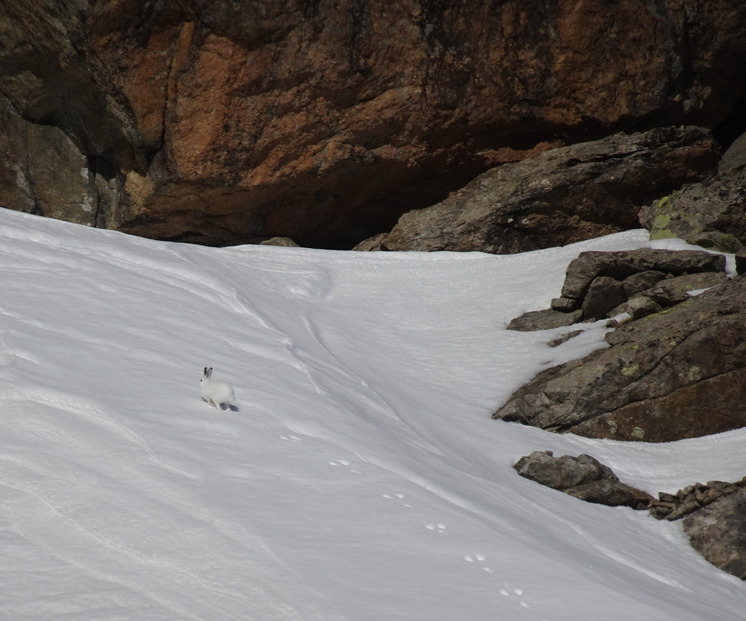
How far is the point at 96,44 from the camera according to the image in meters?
15.5

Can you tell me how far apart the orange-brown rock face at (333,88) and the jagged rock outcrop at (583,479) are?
9245mm

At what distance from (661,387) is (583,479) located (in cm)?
212

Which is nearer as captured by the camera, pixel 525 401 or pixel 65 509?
pixel 65 509

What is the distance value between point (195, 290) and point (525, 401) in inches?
178

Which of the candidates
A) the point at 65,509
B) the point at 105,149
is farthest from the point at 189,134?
the point at 65,509

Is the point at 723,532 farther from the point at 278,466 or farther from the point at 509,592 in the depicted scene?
the point at 278,466

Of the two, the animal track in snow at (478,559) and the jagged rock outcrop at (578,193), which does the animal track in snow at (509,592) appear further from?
the jagged rock outcrop at (578,193)

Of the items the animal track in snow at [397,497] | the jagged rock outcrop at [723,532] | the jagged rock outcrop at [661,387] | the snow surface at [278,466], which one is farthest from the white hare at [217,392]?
the jagged rock outcrop at [723,532]

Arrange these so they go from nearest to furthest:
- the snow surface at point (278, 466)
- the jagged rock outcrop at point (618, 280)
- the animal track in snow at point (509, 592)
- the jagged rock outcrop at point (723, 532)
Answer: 1. the snow surface at point (278, 466)
2. the animal track in snow at point (509, 592)
3. the jagged rock outcrop at point (723, 532)
4. the jagged rock outcrop at point (618, 280)

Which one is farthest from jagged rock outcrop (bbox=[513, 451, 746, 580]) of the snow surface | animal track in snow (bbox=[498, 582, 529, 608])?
animal track in snow (bbox=[498, 582, 529, 608])

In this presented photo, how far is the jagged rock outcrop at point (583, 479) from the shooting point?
840cm

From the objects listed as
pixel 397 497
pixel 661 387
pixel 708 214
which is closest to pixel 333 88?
pixel 708 214

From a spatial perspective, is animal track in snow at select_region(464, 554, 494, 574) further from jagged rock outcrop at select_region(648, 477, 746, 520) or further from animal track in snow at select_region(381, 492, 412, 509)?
jagged rock outcrop at select_region(648, 477, 746, 520)

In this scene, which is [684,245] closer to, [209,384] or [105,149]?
[209,384]
